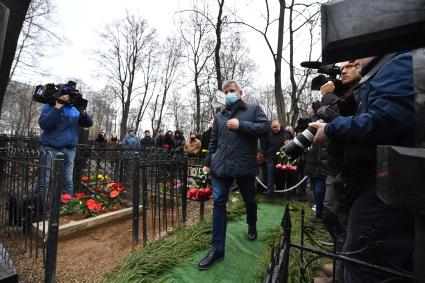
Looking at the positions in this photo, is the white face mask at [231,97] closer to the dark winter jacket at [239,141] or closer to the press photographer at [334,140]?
the dark winter jacket at [239,141]

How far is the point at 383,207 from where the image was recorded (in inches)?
60.0

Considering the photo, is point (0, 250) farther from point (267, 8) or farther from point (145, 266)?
point (267, 8)

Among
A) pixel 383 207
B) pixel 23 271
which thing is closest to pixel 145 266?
pixel 23 271

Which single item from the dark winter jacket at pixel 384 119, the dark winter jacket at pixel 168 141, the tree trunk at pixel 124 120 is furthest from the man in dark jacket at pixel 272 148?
the tree trunk at pixel 124 120

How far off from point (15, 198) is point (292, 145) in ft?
12.3

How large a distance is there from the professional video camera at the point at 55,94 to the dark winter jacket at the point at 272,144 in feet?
13.4

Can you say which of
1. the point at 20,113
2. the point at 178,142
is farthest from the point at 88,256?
the point at 20,113

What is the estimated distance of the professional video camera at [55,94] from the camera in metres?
4.66

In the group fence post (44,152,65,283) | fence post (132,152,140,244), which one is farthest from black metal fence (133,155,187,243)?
fence post (44,152,65,283)

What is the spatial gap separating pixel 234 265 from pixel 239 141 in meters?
1.29

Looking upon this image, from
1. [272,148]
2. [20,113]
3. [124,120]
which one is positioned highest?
[20,113]

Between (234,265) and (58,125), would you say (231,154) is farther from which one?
(58,125)

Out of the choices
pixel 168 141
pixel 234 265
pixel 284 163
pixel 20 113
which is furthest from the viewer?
pixel 20 113

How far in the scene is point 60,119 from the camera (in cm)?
476
